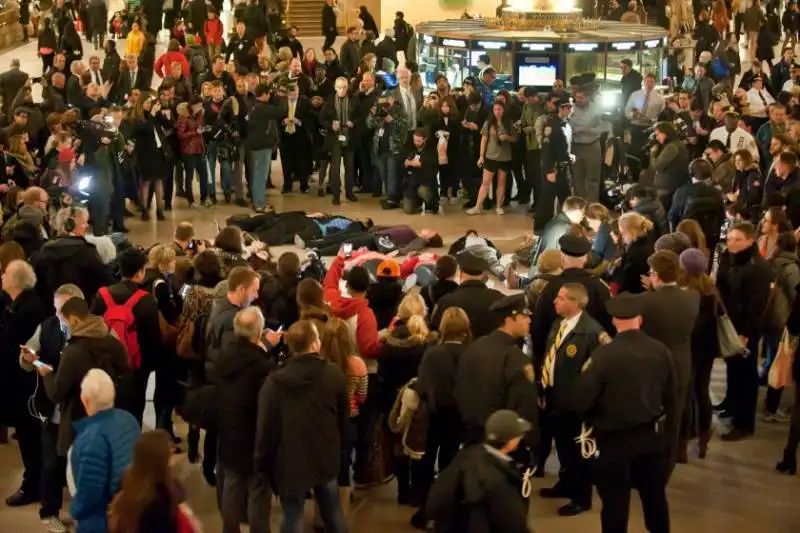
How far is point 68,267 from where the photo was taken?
998 cm

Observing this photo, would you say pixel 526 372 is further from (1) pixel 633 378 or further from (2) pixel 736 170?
(2) pixel 736 170

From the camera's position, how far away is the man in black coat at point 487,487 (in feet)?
21.1

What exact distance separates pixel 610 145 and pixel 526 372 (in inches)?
356

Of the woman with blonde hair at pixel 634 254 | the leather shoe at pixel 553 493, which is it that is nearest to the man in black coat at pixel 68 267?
the leather shoe at pixel 553 493

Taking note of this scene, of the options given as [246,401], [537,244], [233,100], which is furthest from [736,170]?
[246,401]

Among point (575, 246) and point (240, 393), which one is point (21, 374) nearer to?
point (240, 393)

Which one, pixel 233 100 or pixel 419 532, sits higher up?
pixel 233 100

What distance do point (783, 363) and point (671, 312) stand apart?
1541 millimetres

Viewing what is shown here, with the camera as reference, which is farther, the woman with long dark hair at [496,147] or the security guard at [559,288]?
the woman with long dark hair at [496,147]

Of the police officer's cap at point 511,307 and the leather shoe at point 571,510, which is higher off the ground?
the police officer's cap at point 511,307

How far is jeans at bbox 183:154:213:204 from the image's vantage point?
54.1 feet

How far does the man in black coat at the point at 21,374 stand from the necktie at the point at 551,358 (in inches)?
127

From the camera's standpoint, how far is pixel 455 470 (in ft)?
21.5

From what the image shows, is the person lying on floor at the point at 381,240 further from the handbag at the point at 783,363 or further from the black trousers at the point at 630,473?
the black trousers at the point at 630,473
